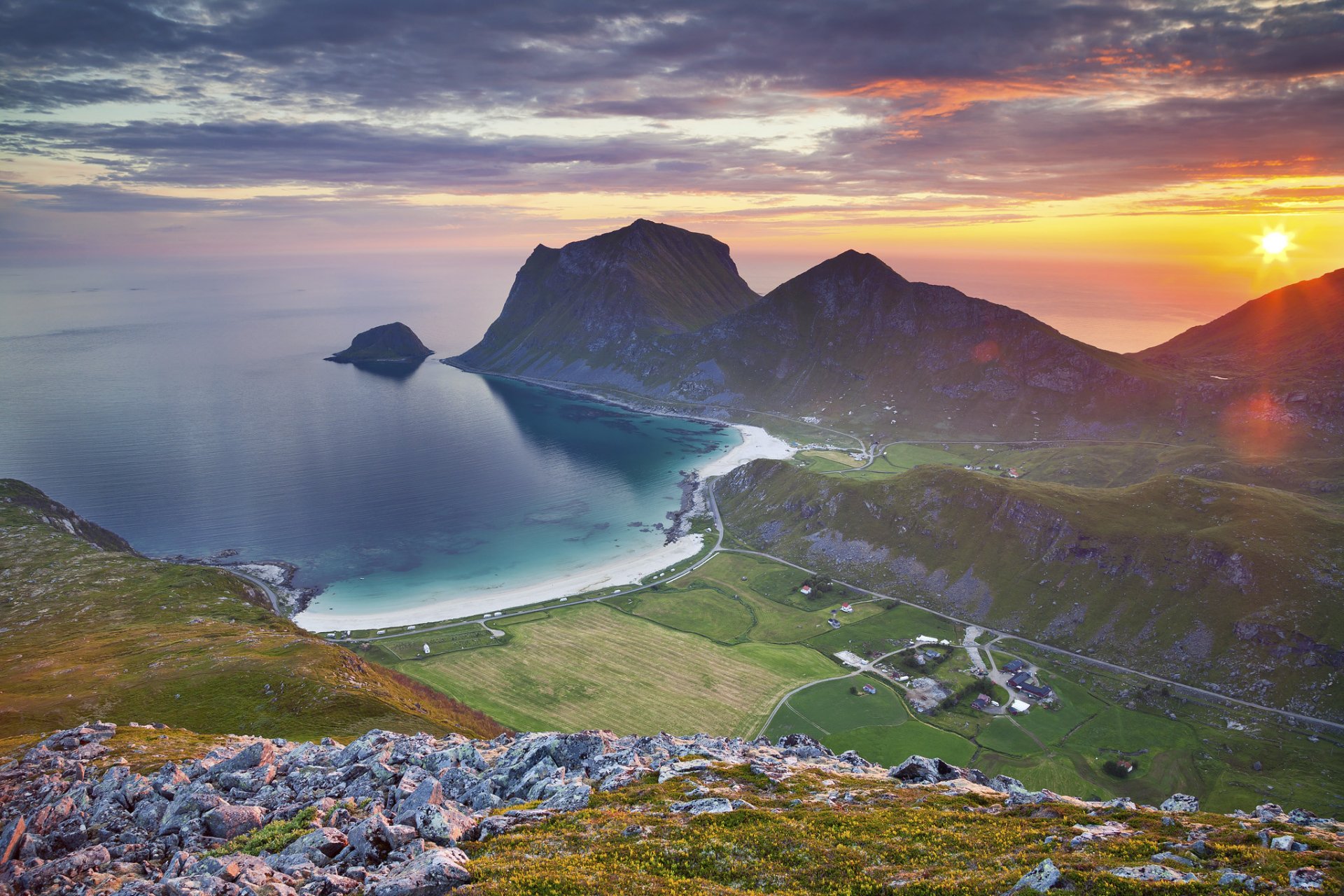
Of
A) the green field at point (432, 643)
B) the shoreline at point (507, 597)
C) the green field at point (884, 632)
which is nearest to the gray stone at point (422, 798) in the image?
the green field at point (432, 643)

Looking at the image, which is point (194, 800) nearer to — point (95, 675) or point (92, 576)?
point (95, 675)

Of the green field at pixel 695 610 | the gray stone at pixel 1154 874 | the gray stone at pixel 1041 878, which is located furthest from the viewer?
the green field at pixel 695 610

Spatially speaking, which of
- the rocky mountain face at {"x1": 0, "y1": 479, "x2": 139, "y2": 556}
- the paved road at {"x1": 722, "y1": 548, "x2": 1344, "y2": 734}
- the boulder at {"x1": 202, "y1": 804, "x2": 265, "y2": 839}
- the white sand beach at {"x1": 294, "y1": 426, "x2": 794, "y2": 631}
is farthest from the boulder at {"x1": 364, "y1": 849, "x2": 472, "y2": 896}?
the rocky mountain face at {"x1": 0, "y1": 479, "x2": 139, "y2": 556}

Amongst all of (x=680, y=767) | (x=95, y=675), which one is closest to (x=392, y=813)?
(x=680, y=767)

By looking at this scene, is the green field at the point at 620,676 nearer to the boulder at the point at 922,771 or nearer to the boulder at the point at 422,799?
the boulder at the point at 922,771

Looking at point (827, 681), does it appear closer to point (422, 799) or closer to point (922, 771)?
point (922, 771)
